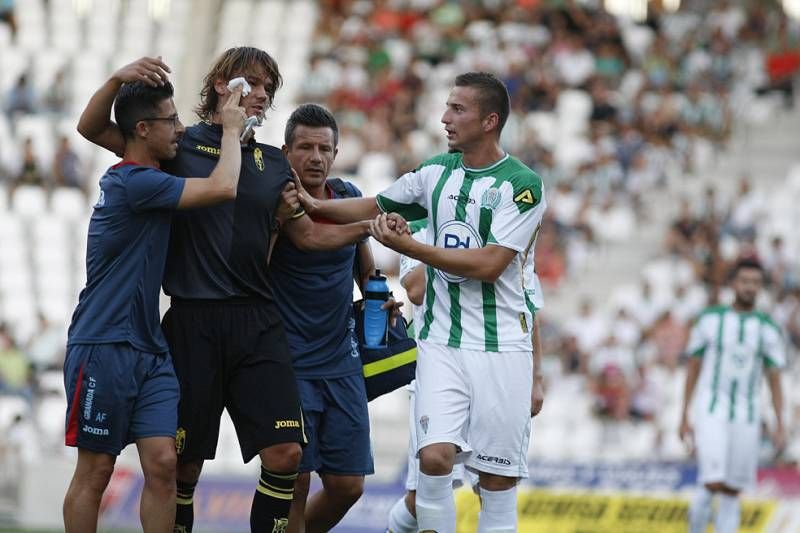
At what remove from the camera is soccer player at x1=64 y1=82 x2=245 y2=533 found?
23.2 ft

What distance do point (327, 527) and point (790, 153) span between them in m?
18.3

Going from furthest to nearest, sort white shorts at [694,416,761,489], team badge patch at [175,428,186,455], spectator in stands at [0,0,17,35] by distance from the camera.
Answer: spectator in stands at [0,0,17,35], white shorts at [694,416,761,489], team badge patch at [175,428,186,455]

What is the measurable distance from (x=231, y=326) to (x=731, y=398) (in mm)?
5839

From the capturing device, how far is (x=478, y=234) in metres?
7.77

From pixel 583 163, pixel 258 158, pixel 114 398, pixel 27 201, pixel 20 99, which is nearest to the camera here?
pixel 114 398

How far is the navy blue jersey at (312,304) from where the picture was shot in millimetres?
8172

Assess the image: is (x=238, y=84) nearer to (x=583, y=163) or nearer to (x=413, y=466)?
(x=413, y=466)

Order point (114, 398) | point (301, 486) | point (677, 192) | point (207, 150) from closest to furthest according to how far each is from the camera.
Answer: point (114, 398) → point (207, 150) → point (301, 486) → point (677, 192)

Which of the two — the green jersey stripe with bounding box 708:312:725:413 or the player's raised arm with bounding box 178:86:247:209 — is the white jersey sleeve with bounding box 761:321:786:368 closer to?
the green jersey stripe with bounding box 708:312:725:413

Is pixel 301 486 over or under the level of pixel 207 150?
under

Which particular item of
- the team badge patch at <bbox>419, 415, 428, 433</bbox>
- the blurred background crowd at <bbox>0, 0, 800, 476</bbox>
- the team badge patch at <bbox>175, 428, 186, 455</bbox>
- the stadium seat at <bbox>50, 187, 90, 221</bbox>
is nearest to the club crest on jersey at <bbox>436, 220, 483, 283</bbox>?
the team badge patch at <bbox>419, 415, 428, 433</bbox>

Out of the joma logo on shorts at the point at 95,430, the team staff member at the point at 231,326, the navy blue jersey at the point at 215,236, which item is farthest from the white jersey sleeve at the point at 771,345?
the joma logo on shorts at the point at 95,430

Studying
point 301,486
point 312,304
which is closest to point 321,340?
point 312,304

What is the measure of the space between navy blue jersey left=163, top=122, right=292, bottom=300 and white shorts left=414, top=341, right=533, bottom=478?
3.36 ft
